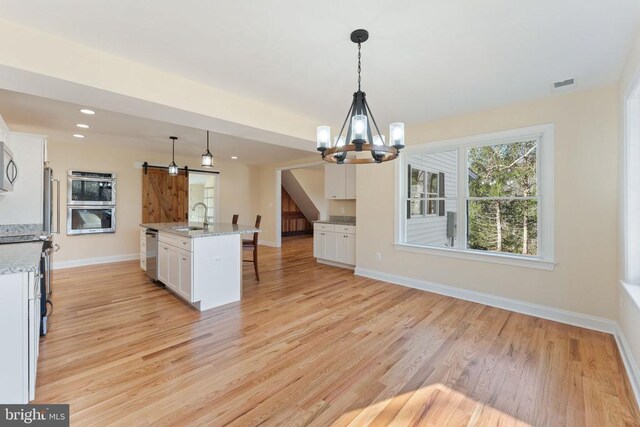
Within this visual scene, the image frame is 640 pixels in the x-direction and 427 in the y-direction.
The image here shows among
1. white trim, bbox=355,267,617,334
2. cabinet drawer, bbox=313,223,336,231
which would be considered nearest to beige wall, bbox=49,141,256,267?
cabinet drawer, bbox=313,223,336,231

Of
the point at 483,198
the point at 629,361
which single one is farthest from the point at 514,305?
the point at 483,198

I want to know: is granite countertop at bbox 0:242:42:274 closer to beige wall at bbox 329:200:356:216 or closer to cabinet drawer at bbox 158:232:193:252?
cabinet drawer at bbox 158:232:193:252

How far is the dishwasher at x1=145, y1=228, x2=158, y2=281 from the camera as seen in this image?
4.14m

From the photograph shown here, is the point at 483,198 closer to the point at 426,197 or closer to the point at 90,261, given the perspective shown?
the point at 426,197

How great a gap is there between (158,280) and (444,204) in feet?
14.5

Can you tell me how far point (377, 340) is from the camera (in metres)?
2.57

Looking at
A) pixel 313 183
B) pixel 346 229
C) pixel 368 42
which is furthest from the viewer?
pixel 313 183

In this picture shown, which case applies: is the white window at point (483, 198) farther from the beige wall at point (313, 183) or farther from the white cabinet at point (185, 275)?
the beige wall at point (313, 183)

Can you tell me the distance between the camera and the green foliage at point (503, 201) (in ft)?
10.9

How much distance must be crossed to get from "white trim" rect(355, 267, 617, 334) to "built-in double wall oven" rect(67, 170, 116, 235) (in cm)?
561

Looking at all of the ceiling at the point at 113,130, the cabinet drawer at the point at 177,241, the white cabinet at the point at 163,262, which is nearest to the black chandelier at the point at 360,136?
the cabinet drawer at the point at 177,241

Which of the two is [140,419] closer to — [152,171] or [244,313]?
[244,313]

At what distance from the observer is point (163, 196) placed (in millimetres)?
6559

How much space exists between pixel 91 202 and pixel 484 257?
7.07 m
